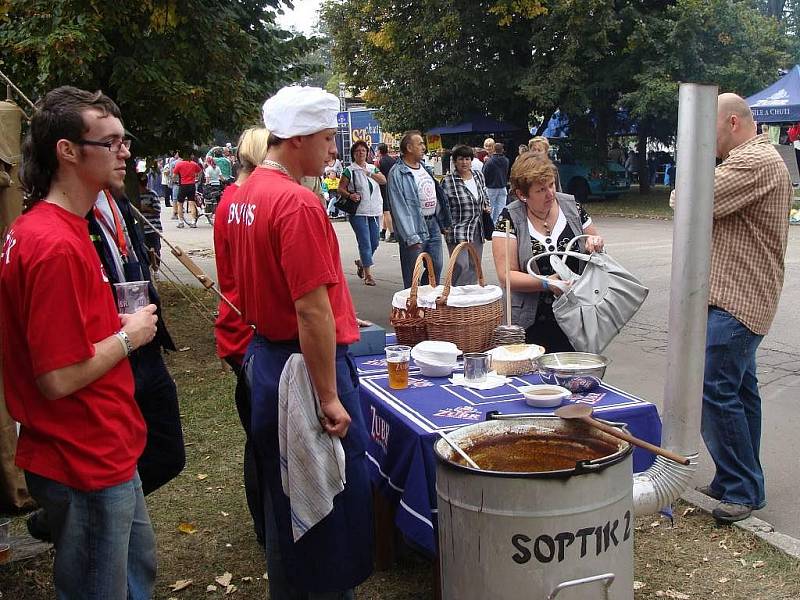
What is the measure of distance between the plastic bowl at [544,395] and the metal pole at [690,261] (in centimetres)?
39

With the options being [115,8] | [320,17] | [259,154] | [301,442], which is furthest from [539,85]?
[301,442]

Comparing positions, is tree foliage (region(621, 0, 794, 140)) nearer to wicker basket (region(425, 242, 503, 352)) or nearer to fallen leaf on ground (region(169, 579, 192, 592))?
wicker basket (region(425, 242, 503, 352))

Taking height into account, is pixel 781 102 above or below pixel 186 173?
above

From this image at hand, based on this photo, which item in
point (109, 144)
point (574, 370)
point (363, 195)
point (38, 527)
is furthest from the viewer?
point (363, 195)

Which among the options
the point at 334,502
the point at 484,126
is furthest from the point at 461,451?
the point at 484,126

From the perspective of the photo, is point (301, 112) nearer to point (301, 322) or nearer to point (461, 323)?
point (301, 322)

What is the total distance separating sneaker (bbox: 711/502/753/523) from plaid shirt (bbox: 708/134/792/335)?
2.81 feet

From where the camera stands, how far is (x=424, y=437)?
2.89 metres

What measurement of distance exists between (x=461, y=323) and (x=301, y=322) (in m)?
1.52

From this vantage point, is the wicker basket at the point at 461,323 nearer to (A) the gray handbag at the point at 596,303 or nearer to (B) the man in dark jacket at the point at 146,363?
(A) the gray handbag at the point at 596,303

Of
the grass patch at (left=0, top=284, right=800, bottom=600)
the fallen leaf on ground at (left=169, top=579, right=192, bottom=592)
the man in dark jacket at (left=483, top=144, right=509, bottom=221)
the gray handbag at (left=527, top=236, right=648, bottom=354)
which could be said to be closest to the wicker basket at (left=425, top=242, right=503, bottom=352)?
the gray handbag at (left=527, top=236, right=648, bottom=354)

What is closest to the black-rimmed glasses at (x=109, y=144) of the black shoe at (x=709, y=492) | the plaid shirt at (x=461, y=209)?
the black shoe at (x=709, y=492)

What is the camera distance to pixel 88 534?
2297mm

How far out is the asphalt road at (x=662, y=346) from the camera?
181 inches
